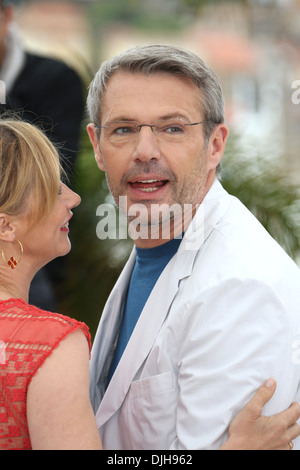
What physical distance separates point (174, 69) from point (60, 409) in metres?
1.08

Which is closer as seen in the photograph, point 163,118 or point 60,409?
point 60,409

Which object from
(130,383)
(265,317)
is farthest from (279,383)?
(130,383)

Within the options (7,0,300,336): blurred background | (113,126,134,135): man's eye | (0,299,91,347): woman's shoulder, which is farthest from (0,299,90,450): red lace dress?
(7,0,300,336): blurred background

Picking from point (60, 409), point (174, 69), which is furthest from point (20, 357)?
point (174, 69)

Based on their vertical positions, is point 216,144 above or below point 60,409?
above

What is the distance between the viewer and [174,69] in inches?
84.8

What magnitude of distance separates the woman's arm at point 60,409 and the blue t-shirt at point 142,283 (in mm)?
592

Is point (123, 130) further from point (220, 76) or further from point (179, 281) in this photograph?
point (220, 76)

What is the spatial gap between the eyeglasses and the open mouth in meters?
0.13

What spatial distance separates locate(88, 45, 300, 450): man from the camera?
179cm

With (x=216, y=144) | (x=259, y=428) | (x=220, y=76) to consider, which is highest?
(x=220, y=76)

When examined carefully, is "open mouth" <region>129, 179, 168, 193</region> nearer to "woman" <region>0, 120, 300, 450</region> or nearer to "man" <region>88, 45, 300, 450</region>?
"man" <region>88, 45, 300, 450</region>

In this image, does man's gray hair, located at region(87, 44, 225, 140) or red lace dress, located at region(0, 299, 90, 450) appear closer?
red lace dress, located at region(0, 299, 90, 450)

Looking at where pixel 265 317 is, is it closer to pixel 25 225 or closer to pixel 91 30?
pixel 25 225
